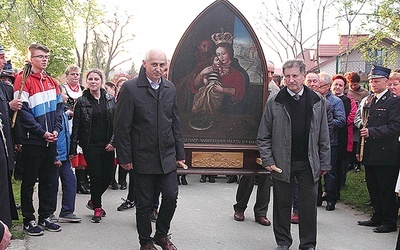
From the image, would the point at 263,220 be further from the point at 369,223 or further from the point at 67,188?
the point at 67,188

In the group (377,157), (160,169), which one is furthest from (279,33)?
(160,169)

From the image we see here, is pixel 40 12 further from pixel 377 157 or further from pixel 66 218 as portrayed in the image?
pixel 377 157

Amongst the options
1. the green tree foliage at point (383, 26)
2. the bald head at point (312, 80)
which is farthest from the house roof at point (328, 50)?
the bald head at point (312, 80)

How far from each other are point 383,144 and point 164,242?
3405 millimetres

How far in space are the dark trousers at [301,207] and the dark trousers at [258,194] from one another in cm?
136

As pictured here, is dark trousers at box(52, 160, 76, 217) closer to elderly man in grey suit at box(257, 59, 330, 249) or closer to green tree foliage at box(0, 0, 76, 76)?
elderly man in grey suit at box(257, 59, 330, 249)

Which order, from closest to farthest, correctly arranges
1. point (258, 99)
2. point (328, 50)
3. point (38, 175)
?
point (258, 99) < point (38, 175) < point (328, 50)

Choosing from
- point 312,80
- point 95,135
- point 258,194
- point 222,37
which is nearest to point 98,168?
point 95,135

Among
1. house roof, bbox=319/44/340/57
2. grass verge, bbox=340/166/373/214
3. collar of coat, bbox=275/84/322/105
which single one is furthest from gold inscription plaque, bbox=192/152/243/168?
house roof, bbox=319/44/340/57

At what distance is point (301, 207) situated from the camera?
5.92m

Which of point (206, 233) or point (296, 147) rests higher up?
point (296, 147)

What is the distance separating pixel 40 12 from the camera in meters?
14.0

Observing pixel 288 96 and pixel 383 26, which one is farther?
pixel 383 26

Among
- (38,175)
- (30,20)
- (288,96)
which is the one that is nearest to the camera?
(288,96)
